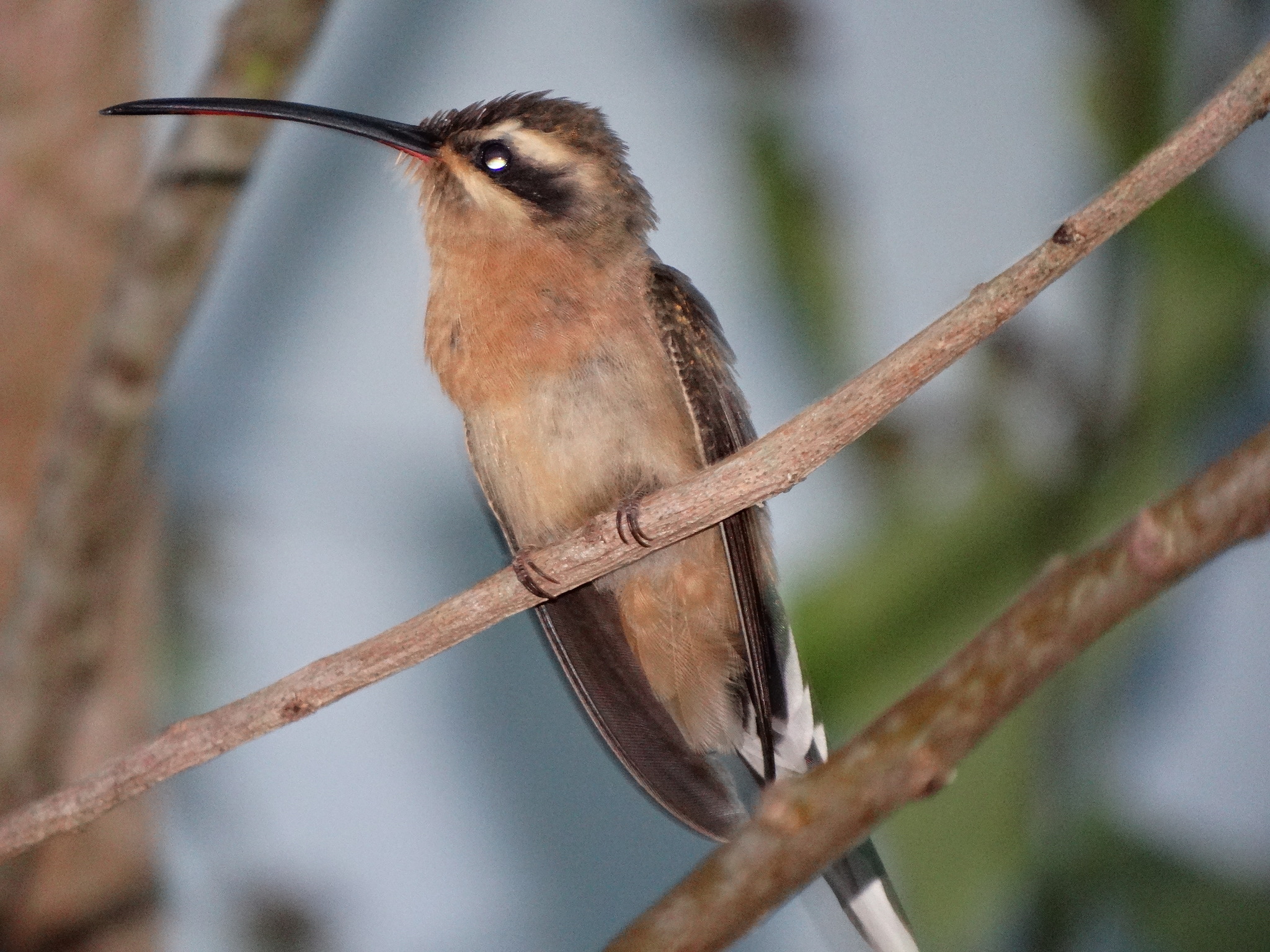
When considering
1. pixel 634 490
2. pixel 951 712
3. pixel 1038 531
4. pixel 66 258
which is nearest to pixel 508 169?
pixel 634 490

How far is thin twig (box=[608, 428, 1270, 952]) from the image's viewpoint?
89 centimetres

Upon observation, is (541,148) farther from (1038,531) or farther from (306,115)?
(1038,531)

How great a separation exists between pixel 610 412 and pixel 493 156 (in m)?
0.44

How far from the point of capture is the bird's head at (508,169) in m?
1.99

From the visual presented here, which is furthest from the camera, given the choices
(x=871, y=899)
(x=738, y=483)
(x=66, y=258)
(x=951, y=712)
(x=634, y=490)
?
(x=66, y=258)

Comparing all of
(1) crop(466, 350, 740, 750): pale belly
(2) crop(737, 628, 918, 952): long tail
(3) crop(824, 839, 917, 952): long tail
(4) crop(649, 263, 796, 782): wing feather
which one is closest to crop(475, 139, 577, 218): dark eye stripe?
(4) crop(649, 263, 796, 782): wing feather

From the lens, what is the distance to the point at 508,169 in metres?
2.01

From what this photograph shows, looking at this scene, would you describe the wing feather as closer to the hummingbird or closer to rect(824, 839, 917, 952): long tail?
the hummingbird

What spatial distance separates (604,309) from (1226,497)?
120 cm

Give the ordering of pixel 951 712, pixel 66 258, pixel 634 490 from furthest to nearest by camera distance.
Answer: pixel 66 258 < pixel 634 490 < pixel 951 712

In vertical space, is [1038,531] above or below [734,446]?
below

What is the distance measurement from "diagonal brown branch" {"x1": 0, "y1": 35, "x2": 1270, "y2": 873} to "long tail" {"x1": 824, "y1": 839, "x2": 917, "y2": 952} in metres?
0.58

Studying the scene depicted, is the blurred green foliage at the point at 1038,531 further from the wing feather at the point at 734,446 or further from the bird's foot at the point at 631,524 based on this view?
the bird's foot at the point at 631,524

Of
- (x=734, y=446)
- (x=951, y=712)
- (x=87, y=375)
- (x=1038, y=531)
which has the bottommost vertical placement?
(x=951, y=712)
